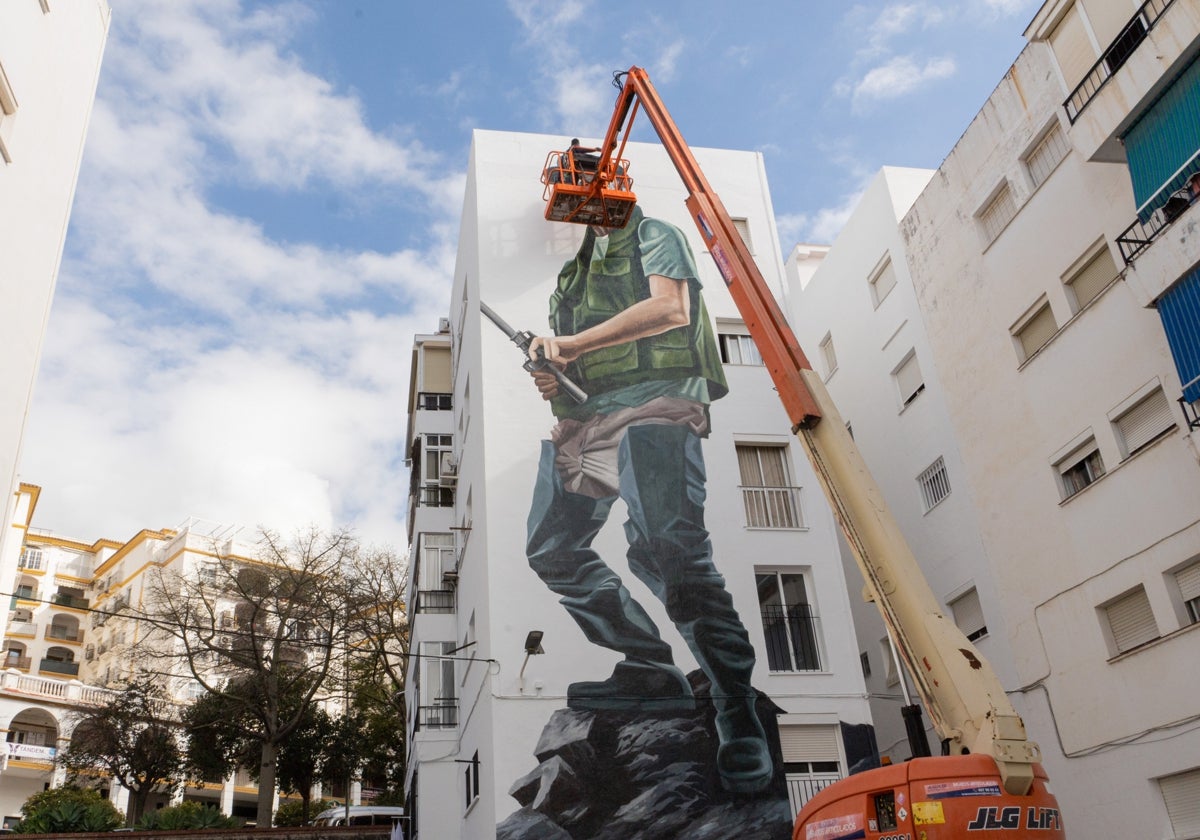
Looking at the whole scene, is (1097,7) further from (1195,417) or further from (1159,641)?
(1159,641)

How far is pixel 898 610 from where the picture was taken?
40.4 ft

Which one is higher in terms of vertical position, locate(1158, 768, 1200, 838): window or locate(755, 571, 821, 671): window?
locate(755, 571, 821, 671): window

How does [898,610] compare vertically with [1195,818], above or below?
above

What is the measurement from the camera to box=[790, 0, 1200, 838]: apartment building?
15.9 m

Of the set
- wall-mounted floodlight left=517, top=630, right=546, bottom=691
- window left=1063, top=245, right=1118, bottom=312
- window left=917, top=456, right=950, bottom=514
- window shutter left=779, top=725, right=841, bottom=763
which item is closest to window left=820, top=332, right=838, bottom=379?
window left=917, top=456, right=950, bottom=514

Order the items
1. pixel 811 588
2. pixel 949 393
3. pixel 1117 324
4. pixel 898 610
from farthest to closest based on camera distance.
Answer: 1. pixel 949 393
2. pixel 811 588
3. pixel 1117 324
4. pixel 898 610

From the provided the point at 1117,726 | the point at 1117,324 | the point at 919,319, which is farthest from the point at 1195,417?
the point at 919,319

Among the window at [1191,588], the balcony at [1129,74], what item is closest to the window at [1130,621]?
the window at [1191,588]

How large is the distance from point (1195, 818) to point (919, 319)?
1203cm

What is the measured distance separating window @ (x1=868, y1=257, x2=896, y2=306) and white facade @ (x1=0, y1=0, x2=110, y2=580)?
18.1 m

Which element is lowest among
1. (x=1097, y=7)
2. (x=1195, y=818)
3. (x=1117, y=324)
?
(x=1195, y=818)

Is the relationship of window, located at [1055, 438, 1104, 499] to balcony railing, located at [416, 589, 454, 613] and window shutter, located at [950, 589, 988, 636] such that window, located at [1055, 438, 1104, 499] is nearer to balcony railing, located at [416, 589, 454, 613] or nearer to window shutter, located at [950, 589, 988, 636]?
window shutter, located at [950, 589, 988, 636]

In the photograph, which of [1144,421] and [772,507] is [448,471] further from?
[1144,421]

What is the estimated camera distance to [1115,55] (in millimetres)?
17453
